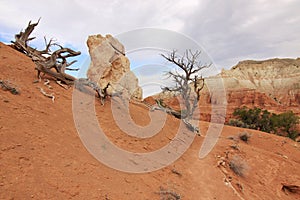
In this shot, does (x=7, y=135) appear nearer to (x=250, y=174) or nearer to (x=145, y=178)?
(x=145, y=178)

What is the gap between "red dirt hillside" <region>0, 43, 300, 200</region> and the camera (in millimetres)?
3865

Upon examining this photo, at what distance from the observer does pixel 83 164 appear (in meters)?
4.72

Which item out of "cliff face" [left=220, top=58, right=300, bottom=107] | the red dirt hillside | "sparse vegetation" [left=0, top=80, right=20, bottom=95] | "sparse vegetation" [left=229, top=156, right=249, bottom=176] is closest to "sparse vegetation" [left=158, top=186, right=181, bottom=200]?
the red dirt hillside

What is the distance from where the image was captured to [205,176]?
273 inches

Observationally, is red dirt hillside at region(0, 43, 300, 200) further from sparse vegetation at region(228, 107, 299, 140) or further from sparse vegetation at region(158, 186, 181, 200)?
sparse vegetation at region(228, 107, 299, 140)

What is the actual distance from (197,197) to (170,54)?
1005cm

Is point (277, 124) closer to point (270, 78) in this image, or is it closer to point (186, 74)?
point (186, 74)

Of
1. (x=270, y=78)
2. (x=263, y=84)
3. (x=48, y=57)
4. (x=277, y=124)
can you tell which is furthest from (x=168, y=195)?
(x=270, y=78)

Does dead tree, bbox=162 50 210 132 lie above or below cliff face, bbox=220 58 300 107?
below

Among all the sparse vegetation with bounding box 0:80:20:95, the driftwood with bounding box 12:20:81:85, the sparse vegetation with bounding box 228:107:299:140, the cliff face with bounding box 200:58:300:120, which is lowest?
the sparse vegetation with bounding box 228:107:299:140

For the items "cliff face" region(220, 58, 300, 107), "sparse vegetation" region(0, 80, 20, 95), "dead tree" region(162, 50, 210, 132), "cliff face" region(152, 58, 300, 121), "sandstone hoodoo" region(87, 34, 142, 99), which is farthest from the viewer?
"cliff face" region(220, 58, 300, 107)

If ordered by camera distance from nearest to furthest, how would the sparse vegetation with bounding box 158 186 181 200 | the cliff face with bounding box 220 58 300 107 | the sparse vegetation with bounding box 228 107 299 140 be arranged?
the sparse vegetation with bounding box 158 186 181 200, the sparse vegetation with bounding box 228 107 299 140, the cliff face with bounding box 220 58 300 107

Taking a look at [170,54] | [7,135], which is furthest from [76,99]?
[170,54]

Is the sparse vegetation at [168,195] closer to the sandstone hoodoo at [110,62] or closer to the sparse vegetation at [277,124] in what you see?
the sparse vegetation at [277,124]
